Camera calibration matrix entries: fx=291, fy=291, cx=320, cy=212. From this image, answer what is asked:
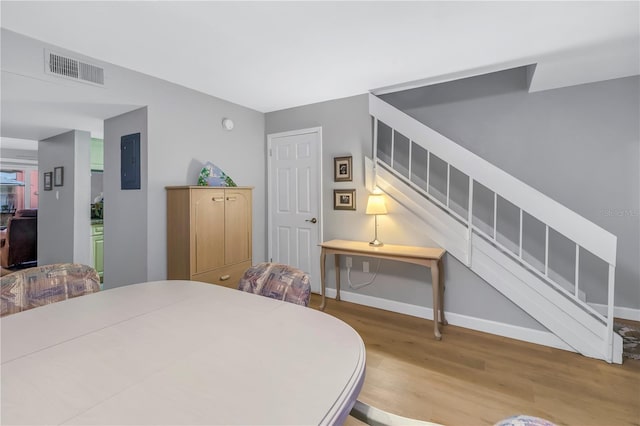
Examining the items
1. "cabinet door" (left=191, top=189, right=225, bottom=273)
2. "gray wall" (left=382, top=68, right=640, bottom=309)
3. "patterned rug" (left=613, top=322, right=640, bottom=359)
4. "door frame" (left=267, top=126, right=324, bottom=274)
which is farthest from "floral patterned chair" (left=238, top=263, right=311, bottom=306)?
"gray wall" (left=382, top=68, right=640, bottom=309)

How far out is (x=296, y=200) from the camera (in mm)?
3881

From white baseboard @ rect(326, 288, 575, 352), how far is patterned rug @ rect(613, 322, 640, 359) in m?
0.42

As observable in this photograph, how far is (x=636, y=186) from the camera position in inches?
113

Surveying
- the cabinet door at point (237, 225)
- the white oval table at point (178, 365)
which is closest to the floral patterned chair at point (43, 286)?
the white oval table at point (178, 365)

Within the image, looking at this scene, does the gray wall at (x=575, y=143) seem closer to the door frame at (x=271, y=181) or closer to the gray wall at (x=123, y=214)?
the door frame at (x=271, y=181)

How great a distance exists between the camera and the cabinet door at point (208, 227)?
9.12 feet

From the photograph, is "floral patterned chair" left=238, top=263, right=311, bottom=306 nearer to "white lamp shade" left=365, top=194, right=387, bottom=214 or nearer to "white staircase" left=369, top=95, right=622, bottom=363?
"white lamp shade" left=365, top=194, right=387, bottom=214

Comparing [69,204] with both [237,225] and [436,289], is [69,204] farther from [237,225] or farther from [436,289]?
[436,289]

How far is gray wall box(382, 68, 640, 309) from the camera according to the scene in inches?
114

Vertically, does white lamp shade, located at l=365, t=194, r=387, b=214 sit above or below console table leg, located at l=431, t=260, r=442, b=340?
above

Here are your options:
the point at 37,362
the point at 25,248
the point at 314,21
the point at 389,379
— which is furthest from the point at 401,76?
the point at 25,248

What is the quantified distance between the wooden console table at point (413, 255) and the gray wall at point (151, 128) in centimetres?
164

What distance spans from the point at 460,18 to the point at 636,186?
8.53 feet

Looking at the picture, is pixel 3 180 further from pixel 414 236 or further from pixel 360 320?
pixel 414 236
